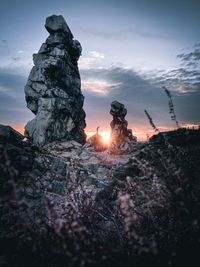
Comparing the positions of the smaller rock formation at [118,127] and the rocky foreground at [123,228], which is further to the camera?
the smaller rock formation at [118,127]

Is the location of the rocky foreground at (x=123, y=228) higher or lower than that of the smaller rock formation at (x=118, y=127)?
lower

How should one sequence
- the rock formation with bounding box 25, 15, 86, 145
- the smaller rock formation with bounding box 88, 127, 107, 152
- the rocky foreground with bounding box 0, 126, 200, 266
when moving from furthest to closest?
1. the rock formation with bounding box 25, 15, 86, 145
2. the smaller rock formation with bounding box 88, 127, 107, 152
3. the rocky foreground with bounding box 0, 126, 200, 266

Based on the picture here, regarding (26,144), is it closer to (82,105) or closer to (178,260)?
(178,260)

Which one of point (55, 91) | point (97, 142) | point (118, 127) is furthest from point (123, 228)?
point (55, 91)

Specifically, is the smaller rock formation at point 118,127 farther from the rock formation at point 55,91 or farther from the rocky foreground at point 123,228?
the rocky foreground at point 123,228

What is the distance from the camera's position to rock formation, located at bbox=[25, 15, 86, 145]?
1666 inches

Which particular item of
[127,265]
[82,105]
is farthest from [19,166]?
[82,105]

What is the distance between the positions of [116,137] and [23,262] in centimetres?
3497

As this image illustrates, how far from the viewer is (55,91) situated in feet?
144

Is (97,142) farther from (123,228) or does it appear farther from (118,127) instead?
(123,228)

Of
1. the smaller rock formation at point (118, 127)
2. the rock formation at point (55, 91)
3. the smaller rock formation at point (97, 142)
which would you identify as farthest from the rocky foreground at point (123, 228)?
the rock formation at point (55, 91)

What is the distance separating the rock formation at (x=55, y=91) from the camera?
42.3 metres

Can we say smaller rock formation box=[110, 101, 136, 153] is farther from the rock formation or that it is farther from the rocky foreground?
the rocky foreground

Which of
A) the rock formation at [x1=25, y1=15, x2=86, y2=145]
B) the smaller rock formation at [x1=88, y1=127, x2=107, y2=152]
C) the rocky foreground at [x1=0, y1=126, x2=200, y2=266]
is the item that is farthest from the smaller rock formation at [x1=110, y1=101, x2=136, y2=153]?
the rocky foreground at [x1=0, y1=126, x2=200, y2=266]
